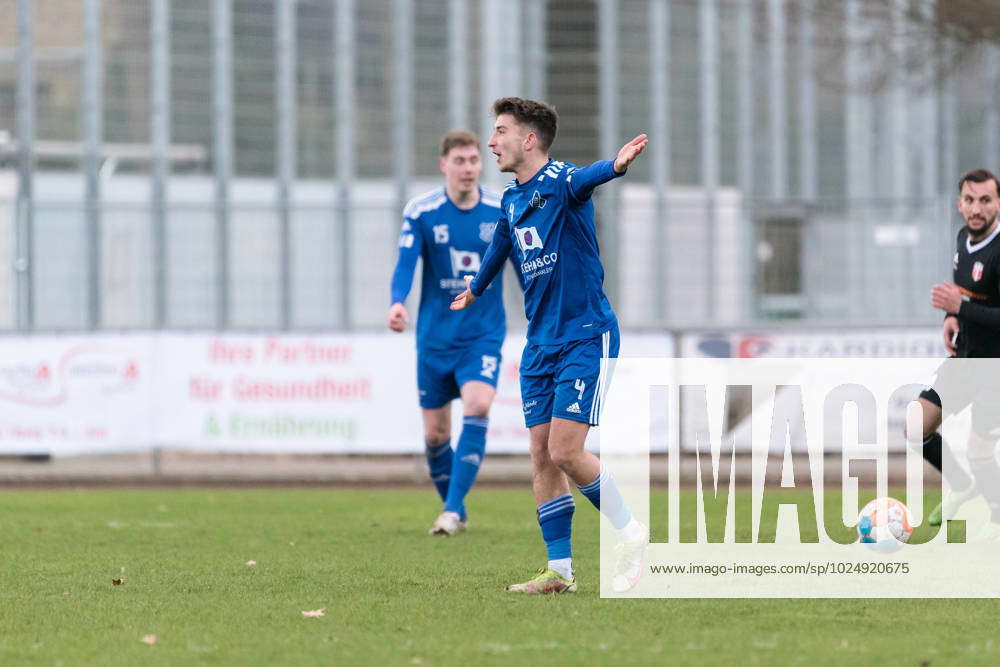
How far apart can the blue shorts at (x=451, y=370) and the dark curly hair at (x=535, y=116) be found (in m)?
3.31

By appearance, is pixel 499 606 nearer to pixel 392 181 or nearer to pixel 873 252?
pixel 873 252

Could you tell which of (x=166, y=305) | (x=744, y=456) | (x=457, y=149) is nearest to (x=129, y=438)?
(x=166, y=305)

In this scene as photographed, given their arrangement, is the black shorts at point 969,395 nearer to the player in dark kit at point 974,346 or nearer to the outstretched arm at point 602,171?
the player in dark kit at point 974,346

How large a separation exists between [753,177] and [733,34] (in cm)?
245

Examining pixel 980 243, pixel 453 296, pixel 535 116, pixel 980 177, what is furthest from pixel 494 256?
pixel 980 243

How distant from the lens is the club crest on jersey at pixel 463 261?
1016cm

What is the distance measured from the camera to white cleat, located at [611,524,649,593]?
6.98 meters

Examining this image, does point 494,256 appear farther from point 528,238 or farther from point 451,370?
point 451,370

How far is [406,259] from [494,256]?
2.88m

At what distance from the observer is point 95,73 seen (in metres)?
23.3

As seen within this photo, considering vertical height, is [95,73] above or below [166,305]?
above

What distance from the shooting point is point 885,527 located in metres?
8.07

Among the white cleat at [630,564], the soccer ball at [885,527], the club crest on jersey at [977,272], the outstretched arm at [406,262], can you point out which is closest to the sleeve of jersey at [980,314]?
the club crest on jersey at [977,272]

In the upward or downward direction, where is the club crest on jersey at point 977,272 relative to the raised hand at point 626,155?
downward
